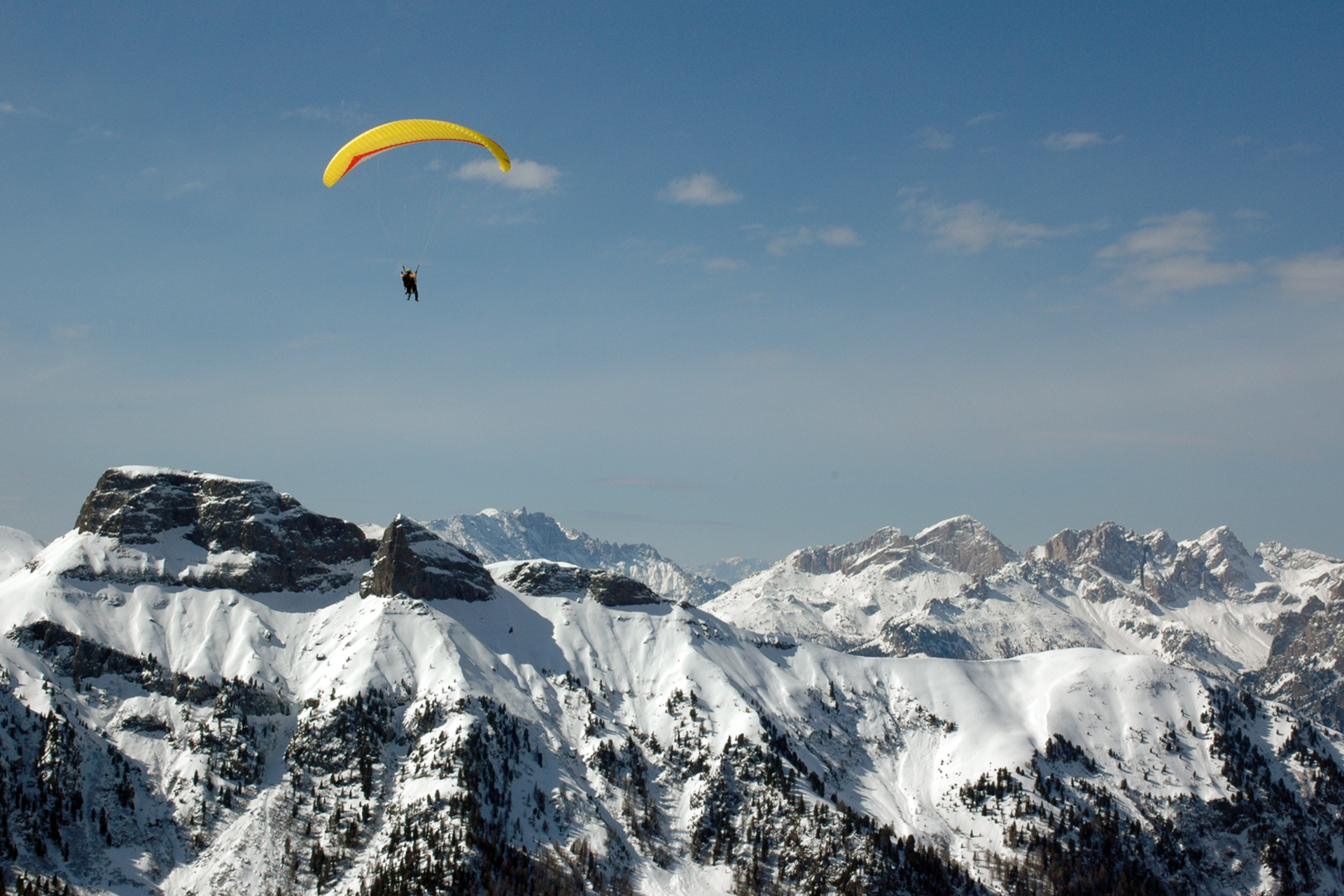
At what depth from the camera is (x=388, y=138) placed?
115812 mm

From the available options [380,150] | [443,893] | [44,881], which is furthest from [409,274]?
[44,881]

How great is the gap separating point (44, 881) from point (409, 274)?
15959 cm

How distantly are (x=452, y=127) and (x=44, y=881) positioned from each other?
580ft

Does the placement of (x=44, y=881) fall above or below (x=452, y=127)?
below

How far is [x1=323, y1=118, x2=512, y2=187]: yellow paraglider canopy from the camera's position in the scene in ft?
378

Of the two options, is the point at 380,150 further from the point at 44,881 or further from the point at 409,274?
the point at 44,881

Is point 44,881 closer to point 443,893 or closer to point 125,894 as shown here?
point 125,894

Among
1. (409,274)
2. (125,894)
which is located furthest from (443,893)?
(409,274)

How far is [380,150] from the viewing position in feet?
384

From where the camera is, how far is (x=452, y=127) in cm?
11600

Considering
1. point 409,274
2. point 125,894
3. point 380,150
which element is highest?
point 380,150

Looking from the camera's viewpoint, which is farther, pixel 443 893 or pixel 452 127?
pixel 443 893

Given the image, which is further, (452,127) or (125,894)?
(125,894)

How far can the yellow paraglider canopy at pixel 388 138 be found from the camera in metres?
115
